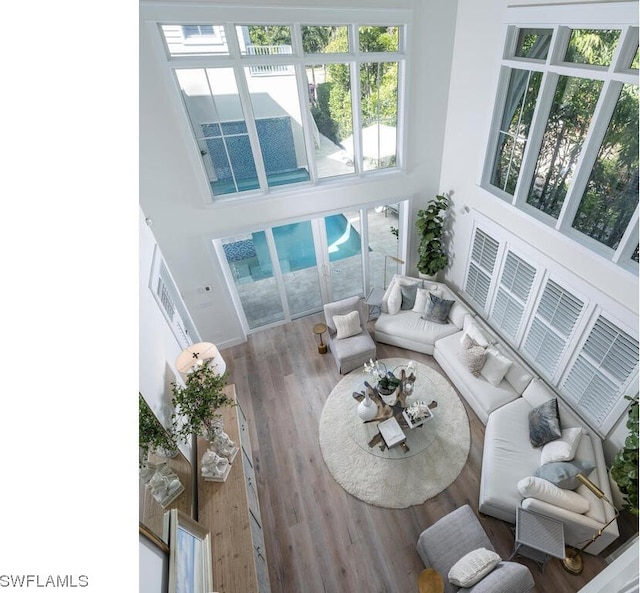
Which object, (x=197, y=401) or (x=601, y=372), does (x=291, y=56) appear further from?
(x=601, y=372)

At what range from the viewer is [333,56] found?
448 cm

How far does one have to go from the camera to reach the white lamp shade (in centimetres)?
379

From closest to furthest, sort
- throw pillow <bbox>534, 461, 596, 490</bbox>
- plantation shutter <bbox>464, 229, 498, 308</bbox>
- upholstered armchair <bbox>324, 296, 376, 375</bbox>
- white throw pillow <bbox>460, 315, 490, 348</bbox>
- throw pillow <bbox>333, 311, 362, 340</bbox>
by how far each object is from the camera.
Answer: throw pillow <bbox>534, 461, 596, 490</bbox> < white throw pillow <bbox>460, 315, 490, 348</bbox> < plantation shutter <bbox>464, 229, 498, 308</bbox> < upholstered armchair <bbox>324, 296, 376, 375</bbox> < throw pillow <bbox>333, 311, 362, 340</bbox>

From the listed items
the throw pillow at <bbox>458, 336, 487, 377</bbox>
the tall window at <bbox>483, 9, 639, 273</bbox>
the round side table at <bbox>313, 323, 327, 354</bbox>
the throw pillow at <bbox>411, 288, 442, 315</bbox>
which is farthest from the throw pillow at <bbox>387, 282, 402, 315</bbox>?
the tall window at <bbox>483, 9, 639, 273</bbox>

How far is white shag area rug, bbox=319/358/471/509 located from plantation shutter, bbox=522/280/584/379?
1.24m

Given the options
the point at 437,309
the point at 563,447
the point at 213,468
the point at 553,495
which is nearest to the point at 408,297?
the point at 437,309

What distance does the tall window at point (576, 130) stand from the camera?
3.29m

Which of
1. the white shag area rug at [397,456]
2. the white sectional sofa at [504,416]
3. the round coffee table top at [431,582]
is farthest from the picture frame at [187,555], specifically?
the white sectional sofa at [504,416]

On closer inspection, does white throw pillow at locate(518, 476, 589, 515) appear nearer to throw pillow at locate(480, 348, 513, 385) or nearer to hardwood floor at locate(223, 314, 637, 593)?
hardwood floor at locate(223, 314, 637, 593)

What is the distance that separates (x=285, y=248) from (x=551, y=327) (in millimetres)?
4040

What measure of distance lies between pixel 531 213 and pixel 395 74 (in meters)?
2.66

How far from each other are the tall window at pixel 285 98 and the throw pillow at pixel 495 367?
3314mm

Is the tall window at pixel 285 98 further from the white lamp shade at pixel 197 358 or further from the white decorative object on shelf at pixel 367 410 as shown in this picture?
the white decorative object on shelf at pixel 367 410
